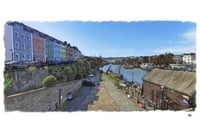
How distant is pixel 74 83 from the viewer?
345 centimetres

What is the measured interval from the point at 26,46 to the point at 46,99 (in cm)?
79

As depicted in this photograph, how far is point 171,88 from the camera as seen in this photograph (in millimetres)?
2770

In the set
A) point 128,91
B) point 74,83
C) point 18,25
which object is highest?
point 18,25

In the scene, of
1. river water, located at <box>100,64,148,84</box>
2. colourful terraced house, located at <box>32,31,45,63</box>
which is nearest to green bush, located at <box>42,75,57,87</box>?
colourful terraced house, located at <box>32,31,45,63</box>

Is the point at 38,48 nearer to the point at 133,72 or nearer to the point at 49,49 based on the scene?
the point at 49,49

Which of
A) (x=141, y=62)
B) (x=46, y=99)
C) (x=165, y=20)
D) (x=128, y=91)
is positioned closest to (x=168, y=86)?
(x=141, y=62)

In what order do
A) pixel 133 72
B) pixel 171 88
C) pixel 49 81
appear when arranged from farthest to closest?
pixel 133 72, pixel 171 88, pixel 49 81

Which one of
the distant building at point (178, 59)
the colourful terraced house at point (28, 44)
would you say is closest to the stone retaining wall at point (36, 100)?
the colourful terraced house at point (28, 44)

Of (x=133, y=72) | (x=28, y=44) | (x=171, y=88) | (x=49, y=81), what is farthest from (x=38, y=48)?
(x=171, y=88)

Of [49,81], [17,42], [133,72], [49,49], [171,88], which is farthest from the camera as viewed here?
[133,72]

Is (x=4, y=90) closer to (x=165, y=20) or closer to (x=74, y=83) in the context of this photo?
(x=74, y=83)

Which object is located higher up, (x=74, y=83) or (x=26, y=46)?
(x=26, y=46)

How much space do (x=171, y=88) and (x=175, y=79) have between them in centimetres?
15

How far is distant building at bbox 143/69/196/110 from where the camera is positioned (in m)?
2.42
